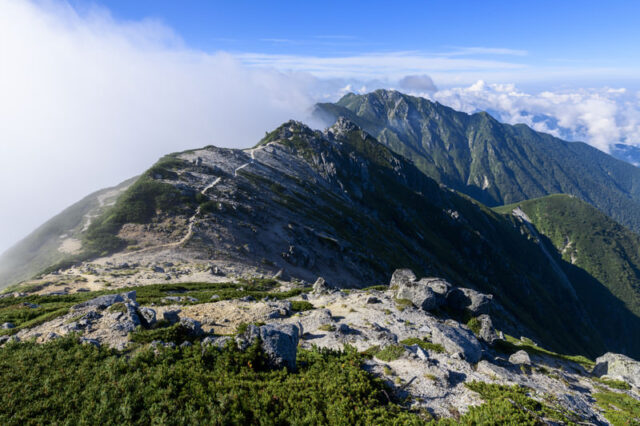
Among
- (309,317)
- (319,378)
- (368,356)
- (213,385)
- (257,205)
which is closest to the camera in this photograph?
(213,385)

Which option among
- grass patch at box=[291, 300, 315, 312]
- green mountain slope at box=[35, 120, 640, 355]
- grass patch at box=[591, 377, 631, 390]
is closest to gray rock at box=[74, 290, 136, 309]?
grass patch at box=[291, 300, 315, 312]

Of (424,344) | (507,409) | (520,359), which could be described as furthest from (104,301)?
(520,359)

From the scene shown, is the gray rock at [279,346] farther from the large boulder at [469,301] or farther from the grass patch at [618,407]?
the large boulder at [469,301]

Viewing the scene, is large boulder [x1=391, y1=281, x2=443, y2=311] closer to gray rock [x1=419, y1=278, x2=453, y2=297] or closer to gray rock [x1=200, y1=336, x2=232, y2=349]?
gray rock [x1=419, y1=278, x2=453, y2=297]

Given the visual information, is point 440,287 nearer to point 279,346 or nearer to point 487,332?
point 487,332

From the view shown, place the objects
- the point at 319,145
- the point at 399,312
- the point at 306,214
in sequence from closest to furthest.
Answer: the point at 399,312 < the point at 306,214 < the point at 319,145

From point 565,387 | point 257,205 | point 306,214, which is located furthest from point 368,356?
point 306,214

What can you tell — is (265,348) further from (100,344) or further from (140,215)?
(140,215)
